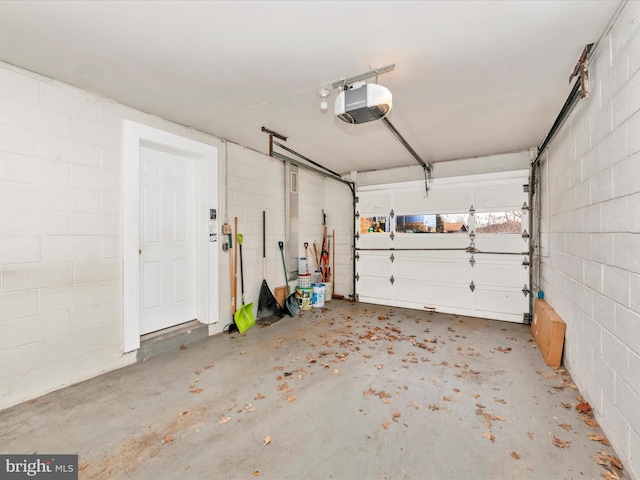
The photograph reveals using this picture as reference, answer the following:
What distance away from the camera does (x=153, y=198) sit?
3398 millimetres

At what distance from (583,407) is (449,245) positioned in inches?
122

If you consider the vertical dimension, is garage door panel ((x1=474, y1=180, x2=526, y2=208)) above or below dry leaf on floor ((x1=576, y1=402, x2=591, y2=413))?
above

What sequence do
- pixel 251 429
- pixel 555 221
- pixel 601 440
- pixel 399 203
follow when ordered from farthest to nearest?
1. pixel 399 203
2. pixel 555 221
3. pixel 251 429
4. pixel 601 440

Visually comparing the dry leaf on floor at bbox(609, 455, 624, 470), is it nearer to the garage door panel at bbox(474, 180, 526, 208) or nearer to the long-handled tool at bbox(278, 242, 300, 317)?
the garage door panel at bbox(474, 180, 526, 208)

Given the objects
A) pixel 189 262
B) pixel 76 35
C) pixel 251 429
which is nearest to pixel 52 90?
pixel 76 35

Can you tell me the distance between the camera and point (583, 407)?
2225 mm

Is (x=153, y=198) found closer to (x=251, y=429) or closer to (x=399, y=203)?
(x=251, y=429)

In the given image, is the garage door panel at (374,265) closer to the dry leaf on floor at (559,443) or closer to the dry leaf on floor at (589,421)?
the dry leaf on floor at (589,421)

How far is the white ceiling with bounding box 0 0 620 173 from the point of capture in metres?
1.74

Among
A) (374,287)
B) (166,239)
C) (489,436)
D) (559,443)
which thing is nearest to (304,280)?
(374,287)

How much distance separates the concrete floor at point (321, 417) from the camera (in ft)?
5.61

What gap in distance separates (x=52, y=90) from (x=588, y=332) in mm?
4814
